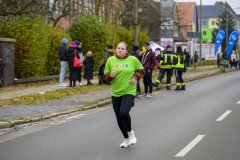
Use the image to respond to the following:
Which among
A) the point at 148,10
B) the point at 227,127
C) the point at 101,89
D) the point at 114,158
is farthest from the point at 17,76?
the point at 148,10

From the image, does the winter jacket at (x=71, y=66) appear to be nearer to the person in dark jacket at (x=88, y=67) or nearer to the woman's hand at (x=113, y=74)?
the person in dark jacket at (x=88, y=67)

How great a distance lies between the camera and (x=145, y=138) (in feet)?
24.2

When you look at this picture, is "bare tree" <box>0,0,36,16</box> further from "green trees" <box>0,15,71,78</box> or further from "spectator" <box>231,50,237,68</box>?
"spectator" <box>231,50,237,68</box>

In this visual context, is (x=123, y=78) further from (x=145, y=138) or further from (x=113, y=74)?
(x=145, y=138)

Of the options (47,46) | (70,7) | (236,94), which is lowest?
(236,94)

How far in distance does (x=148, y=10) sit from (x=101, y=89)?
3664 cm

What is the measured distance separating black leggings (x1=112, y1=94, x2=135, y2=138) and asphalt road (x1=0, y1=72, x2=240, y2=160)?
0.36 metres

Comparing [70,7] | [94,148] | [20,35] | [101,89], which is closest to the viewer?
[94,148]

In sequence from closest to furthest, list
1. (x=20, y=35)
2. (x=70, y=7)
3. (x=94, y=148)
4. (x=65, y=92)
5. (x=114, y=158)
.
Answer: (x=114, y=158), (x=94, y=148), (x=65, y=92), (x=20, y=35), (x=70, y=7)

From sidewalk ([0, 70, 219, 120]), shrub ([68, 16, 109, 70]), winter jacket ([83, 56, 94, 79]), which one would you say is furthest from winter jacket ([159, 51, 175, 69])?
shrub ([68, 16, 109, 70])

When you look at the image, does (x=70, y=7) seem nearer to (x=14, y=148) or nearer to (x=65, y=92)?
(x=65, y=92)

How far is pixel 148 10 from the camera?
52031 millimetres

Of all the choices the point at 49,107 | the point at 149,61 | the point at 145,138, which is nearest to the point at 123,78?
the point at 145,138

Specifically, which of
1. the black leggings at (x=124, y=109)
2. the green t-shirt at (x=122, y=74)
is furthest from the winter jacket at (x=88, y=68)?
the green t-shirt at (x=122, y=74)
